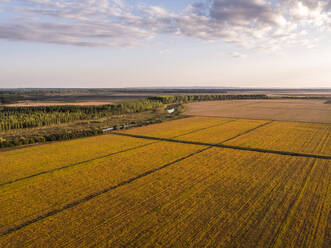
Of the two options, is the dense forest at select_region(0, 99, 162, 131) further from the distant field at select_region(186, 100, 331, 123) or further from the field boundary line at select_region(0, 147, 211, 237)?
the field boundary line at select_region(0, 147, 211, 237)

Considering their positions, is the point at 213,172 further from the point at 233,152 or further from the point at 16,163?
the point at 16,163

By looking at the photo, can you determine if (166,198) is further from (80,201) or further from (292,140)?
(292,140)

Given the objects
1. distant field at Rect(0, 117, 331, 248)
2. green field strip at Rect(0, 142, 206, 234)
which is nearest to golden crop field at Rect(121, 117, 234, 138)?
distant field at Rect(0, 117, 331, 248)

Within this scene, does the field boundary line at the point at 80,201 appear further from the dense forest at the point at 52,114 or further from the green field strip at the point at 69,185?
the dense forest at the point at 52,114

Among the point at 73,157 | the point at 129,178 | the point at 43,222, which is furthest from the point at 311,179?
the point at 73,157

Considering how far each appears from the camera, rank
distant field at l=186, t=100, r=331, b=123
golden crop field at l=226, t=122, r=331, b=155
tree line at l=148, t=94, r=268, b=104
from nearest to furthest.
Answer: golden crop field at l=226, t=122, r=331, b=155 < distant field at l=186, t=100, r=331, b=123 < tree line at l=148, t=94, r=268, b=104

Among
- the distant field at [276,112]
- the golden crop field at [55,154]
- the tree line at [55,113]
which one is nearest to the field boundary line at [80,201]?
the golden crop field at [55,154]

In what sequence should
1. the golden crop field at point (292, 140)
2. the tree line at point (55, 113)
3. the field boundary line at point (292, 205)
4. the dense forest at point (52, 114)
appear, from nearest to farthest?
the field boundary line at point (292, 205), the golden crop field at point (292, 140), the dense forest at point (52, 114), the tree line at point (55, 113)
